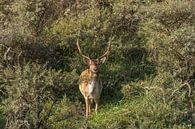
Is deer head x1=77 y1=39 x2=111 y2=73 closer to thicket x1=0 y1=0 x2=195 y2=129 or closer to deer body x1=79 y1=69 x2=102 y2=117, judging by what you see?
deer body x1=79 y1=69 x2=102 y2=117

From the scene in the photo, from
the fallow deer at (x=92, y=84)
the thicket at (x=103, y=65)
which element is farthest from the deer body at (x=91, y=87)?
the thicket at (x=103, y=65)

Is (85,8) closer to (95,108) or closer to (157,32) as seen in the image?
(157,32)

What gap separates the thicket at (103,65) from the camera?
9500 millimetres

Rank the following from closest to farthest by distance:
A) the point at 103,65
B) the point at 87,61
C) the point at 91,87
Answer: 1. the point at 91,87
2. the point at 87,61
3. the point at 103,65

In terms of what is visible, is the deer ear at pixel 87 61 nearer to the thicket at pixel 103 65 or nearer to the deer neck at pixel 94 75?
the deer neck at pixel 94 75

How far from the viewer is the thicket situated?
31.2ft

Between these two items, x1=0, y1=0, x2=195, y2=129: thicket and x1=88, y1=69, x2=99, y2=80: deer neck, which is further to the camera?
x1=88, y1=69, x2=99, y2=80: deer neck

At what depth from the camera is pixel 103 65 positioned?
11.6 m

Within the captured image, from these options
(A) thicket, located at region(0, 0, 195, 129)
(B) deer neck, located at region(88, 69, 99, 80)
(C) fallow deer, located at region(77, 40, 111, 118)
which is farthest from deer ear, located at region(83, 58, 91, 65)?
(A) thicket, located at region(0, 0, 195, 129)

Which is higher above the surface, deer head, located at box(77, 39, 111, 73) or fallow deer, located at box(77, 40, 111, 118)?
deer head, located at box(77, 39, 111, 73)

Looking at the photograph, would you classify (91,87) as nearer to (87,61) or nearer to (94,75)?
(94,75)

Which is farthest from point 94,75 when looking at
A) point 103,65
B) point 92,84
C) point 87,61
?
point 103,65

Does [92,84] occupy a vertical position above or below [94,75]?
below

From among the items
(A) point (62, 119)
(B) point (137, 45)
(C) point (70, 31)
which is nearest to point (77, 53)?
(C) point (70, 31)
